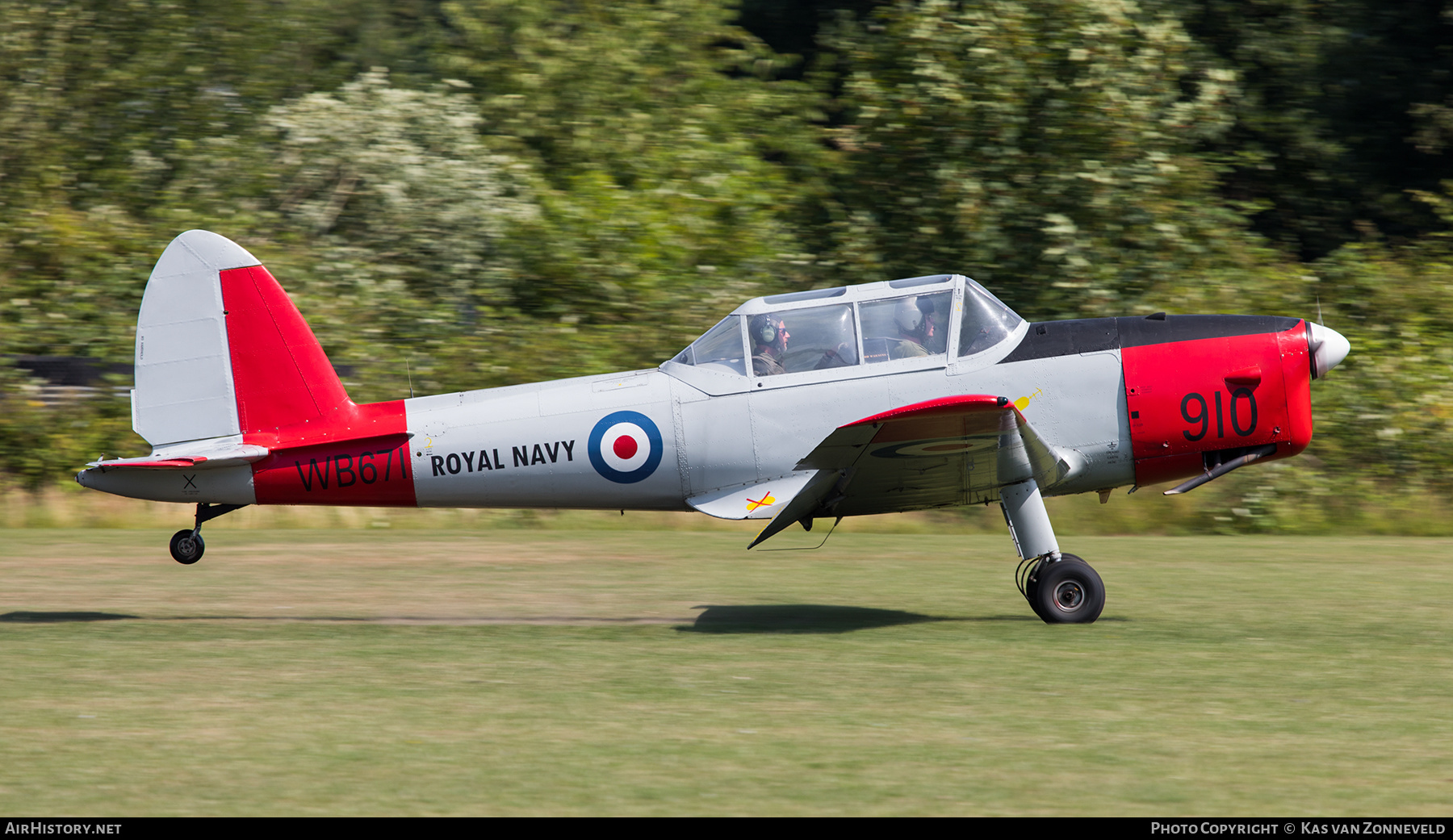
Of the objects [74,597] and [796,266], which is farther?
[796,266]

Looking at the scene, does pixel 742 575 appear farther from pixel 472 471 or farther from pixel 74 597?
pixel 74 597

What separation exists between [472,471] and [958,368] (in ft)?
10.3

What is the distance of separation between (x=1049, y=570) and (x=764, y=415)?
202 cm

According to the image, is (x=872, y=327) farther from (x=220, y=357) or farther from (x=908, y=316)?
(x=220, y=357)

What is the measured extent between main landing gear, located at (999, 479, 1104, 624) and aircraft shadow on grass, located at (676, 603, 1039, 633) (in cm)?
39

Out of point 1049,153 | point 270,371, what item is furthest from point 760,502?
point 1049,153

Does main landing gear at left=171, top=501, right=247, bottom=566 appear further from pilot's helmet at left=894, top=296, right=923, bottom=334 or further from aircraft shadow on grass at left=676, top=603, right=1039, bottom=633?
pilot's helmet at left=894, top=296, right=923, bottom=334

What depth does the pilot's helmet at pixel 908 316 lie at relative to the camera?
8000 millimetres

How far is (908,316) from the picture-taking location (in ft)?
26.2

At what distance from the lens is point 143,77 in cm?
2330

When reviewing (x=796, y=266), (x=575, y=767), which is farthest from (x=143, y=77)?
(x=575, y=767)

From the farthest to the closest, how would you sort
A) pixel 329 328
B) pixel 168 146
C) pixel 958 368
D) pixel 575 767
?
pixel 168 146 < pixel 329 328 < pixel 958 368 < pixel 575 767

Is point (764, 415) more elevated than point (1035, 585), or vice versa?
point (764, 415)

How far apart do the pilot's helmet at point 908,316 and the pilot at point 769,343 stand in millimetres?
696
